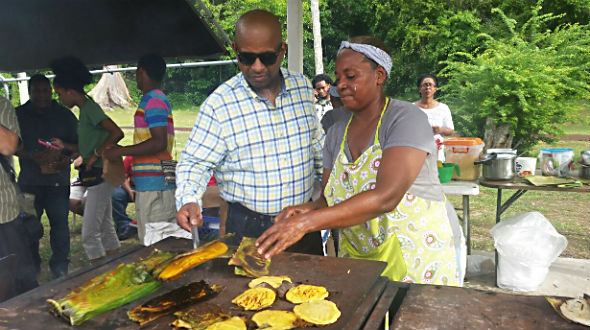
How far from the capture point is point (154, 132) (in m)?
4.03

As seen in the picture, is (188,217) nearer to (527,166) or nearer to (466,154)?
(466,154)

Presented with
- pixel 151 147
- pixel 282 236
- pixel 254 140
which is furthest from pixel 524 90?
pixel 282 236

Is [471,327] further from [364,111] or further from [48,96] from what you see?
[48,96]

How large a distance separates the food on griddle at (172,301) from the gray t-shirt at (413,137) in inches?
37.3

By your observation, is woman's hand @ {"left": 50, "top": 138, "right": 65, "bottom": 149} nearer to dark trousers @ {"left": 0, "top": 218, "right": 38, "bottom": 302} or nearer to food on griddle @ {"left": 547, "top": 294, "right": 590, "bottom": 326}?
dark trousers @ {"left": 0, "top": 218, "right": 38, "bottom": 302}

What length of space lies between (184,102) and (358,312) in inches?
779

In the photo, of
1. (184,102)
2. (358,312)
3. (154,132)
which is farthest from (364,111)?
(184,102)

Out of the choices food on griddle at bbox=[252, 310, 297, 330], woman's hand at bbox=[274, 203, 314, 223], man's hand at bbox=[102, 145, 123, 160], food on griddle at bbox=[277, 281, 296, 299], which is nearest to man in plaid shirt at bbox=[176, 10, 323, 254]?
woman's hand at bbox=[274, 203, 314, 223]

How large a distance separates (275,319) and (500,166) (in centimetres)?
354

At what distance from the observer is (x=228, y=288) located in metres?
1.92

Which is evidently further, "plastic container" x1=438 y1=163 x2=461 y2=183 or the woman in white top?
the woman in white top

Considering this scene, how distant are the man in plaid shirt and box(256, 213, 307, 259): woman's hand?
606mm

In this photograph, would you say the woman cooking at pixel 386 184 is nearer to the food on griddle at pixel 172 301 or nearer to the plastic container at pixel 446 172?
the food on griddle at pixel 172 301

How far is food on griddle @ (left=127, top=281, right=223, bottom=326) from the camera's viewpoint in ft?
5.50
